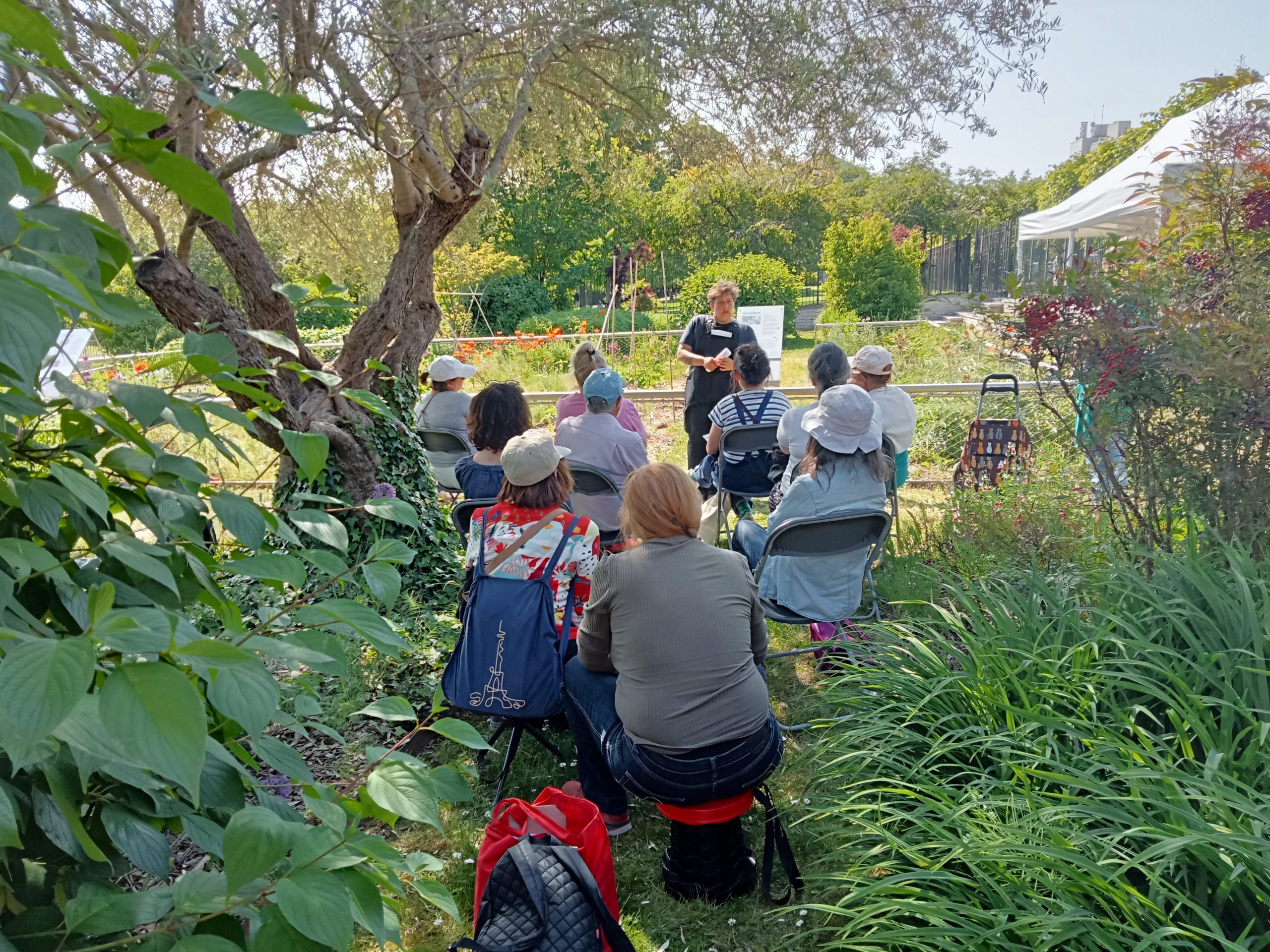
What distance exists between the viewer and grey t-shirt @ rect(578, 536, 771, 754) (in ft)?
8.02

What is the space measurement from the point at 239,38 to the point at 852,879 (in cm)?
358

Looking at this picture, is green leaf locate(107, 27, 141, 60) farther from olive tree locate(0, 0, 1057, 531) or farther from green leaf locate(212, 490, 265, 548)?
olive tree locate(0, 0, 1057, 531)

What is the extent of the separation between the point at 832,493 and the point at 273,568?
2934mm

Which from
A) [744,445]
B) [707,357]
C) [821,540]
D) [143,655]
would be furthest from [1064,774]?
[707,357]

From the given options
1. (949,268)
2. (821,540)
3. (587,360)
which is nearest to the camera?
(821,540)

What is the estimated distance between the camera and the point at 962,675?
8.61ft

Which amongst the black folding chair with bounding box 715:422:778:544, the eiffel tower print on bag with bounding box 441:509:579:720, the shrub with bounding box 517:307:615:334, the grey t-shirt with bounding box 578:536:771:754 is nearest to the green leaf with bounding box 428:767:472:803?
the grey t-shirt with bounding box 578:536:771:754

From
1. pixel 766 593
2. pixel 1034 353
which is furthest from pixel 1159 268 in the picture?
pixel 766 593

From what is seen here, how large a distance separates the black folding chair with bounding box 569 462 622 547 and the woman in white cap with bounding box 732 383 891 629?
96cm

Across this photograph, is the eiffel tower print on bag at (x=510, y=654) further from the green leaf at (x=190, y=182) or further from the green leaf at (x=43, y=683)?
the green leaf at (x=43, y=683)

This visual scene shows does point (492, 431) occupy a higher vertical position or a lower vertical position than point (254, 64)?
lower

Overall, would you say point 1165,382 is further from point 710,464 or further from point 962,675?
point 710,464

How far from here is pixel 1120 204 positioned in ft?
31.9

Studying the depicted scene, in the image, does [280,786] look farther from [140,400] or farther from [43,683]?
[43,683]
